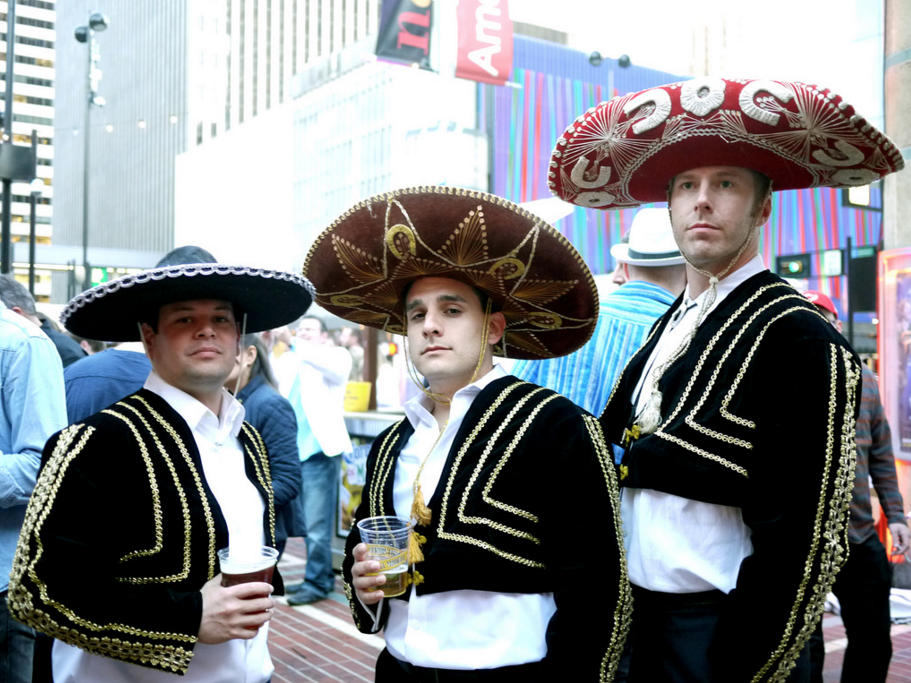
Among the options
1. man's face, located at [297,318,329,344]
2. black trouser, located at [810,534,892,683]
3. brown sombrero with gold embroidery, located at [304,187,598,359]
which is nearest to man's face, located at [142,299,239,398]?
brown sombrero with gold embroidery, located at [304,187,598,359]

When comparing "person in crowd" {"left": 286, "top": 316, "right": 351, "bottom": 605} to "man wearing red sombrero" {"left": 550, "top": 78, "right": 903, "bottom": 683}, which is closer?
"man wearing red sombrero" {"left": 550, "top": 78, "right": 903, "bottom": 683}

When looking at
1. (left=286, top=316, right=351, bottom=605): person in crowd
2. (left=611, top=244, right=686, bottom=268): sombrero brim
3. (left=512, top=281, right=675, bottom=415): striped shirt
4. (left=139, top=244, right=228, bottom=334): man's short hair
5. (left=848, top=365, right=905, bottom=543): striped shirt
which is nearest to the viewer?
(left=139, top=244, right=228, bottom=334): man's short hair

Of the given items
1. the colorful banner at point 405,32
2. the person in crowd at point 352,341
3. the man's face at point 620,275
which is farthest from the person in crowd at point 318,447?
the colorful banner at point 405,32

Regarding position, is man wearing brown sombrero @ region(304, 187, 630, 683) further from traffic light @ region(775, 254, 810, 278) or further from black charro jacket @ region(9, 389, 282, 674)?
traffic light @ region(775, 254, 810, 278)

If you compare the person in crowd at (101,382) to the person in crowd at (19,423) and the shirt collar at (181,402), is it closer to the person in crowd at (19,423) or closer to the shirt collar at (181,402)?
the person in crowd at (19,423)

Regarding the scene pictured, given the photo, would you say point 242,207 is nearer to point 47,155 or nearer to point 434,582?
point 47,155

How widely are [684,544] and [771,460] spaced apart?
0.31 meters

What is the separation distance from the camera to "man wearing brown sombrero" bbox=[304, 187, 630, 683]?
2.14 m

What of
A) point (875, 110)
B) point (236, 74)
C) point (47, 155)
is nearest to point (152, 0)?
point (236, 74)

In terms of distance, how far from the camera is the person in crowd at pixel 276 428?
15.6 feet

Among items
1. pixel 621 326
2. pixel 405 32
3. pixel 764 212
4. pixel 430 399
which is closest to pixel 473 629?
pixel 430 399

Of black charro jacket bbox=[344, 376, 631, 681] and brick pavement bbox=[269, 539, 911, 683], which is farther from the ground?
black charro jacket bbox=[344, 376, 631, 681]

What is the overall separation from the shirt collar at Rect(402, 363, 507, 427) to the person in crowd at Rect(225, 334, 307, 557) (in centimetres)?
228

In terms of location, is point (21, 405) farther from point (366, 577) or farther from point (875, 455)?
point (875, 455)
